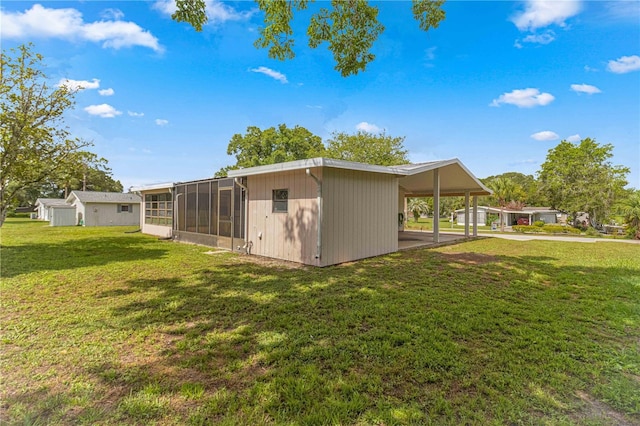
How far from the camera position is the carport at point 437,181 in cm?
956

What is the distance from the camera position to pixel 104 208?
2258 cm

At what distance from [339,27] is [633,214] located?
18.2m

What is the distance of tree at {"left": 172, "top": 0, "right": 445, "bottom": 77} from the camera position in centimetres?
569

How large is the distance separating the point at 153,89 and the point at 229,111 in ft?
12.9

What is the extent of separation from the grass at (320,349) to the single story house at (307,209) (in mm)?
1627

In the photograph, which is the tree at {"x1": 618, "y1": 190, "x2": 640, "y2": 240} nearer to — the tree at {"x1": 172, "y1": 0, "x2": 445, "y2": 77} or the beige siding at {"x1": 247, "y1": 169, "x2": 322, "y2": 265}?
the tree at {"x1": 172, "y1": 0, "x2": 445, "y2": 77}

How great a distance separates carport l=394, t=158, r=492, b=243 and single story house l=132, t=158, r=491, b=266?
50mm

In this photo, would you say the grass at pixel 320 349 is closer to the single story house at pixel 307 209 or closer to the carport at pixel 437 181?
the single story house at pixel 307 209

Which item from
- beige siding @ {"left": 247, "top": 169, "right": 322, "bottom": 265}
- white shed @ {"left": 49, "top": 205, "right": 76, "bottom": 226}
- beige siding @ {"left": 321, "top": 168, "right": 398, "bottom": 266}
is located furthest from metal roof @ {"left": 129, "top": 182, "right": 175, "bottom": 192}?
white shed @ {"left": 49, "top": 205, "right": 76, "bottom": 226}

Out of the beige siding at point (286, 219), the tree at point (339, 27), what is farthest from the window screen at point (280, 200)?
the tree at point (339, 27)

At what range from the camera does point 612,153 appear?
2425 centimetres

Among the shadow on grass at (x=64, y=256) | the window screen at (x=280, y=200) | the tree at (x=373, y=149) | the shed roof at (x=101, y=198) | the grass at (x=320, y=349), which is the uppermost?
the tree at (x=373, y=149)

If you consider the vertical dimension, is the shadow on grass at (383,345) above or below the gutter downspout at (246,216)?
below

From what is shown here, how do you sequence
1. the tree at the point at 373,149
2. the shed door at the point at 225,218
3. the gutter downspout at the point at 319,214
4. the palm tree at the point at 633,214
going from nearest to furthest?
1. the gutter downspout at the point at 319,214
2. the shed door at the point at 225,218
3. the palm tree at the point at 633,214
4. the tree at the point at 373,149
